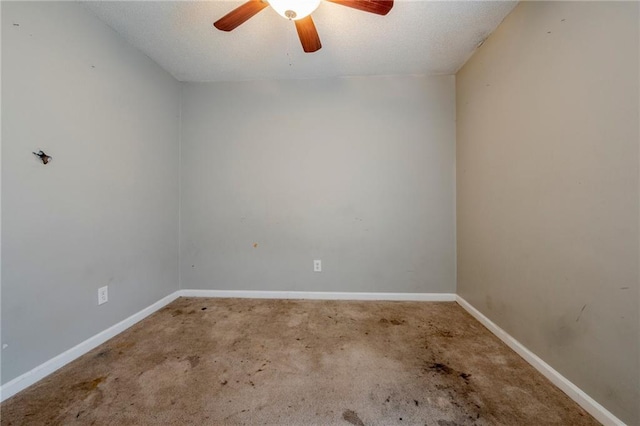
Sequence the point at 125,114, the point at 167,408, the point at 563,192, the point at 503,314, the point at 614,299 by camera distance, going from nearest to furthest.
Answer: the point at 614,299, the point at 167,408, the point at 563,192, the point at 503,314, the point at 125,114

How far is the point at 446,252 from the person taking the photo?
2.36 meters

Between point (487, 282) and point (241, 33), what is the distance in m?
2.71

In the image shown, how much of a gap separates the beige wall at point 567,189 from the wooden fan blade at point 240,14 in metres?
1.61

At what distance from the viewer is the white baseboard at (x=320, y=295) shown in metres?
2.36

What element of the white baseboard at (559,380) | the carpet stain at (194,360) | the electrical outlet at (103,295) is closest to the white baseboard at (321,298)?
the white baseboard at (559,380)

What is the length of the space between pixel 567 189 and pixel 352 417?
156 centimetres

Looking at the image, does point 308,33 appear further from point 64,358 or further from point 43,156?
point 64,358

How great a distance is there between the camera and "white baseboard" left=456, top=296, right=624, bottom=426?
104cm

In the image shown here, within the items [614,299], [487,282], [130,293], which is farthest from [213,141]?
[614,299]

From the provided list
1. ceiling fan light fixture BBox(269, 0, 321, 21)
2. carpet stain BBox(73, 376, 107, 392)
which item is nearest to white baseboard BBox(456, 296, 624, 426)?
ceiling fan light fixture BBox(269, 0, 321, 21)

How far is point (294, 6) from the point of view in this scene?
120 cm

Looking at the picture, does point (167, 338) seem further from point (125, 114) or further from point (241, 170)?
point (125, 114)

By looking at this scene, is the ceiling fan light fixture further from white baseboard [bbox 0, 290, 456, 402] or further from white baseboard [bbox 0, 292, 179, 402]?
white baseboard [bbox 0, 292, 179, 402]

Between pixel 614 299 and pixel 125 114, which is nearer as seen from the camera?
pixel 614 299
